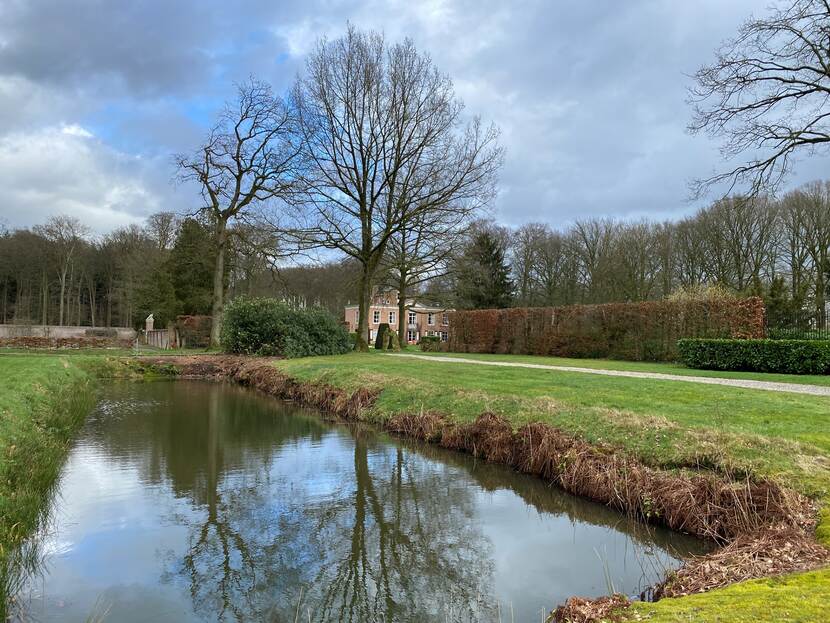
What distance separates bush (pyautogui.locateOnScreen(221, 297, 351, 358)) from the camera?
21.5m

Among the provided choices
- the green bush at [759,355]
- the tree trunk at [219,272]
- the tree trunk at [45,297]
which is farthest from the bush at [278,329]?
the tree trunk at [45,297]

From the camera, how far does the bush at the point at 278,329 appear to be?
70.5 feet

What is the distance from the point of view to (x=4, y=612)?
3.43m

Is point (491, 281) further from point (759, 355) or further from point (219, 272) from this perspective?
point (759, 355)

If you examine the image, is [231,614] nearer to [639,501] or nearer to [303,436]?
[639,501]

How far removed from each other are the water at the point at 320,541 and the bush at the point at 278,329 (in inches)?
510

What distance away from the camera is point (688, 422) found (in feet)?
23.0

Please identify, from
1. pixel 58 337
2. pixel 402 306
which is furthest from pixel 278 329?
pixel 58 337

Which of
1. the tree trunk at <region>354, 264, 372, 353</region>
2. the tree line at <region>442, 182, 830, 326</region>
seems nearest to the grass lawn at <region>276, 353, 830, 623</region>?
the tree trunk at <region>354, 264, 372, 353</region>

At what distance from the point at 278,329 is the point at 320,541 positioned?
1736 centimetres

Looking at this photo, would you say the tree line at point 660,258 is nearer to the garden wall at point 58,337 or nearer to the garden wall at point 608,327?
the garden wall at point 608,327

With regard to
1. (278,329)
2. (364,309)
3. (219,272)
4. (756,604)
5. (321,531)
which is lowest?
(321,531)

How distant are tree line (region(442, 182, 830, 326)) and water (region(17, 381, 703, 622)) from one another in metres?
18.6

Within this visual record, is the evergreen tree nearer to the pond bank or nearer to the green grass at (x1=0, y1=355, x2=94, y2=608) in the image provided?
the green grass at (x1=0, y1=355, x2=94, y2=608)
